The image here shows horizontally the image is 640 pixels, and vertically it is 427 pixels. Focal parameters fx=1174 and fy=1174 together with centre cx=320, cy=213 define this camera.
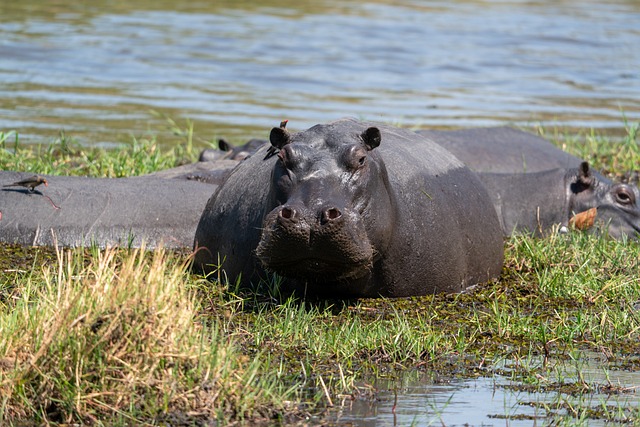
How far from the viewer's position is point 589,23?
83.9ft

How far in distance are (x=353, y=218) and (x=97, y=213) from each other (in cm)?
293

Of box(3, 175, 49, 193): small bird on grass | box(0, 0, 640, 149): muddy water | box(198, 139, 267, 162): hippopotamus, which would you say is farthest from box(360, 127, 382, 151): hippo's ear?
box(0, 0, 640, 149): muddy water

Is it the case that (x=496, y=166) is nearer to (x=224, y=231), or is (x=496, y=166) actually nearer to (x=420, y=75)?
(x=224, y=231)

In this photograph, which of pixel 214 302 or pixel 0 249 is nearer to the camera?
pixel 214 302

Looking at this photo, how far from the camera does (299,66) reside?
19094mm

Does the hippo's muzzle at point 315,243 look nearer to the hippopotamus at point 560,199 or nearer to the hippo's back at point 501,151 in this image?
the hippopotamus at point 560,199

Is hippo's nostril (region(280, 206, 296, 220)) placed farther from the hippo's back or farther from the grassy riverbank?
the hippo's back

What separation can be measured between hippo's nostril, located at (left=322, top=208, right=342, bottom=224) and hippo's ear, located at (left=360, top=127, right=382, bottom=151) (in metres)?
0.78

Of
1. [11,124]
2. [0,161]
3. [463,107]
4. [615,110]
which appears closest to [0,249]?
[0,161]

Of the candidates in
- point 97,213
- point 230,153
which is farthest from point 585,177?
point 97,213

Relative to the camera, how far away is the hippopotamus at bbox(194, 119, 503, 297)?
5.91 meters

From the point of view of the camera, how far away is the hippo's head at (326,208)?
5789mm

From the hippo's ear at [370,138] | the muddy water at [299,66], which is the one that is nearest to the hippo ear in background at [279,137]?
the hippo's ear at [370,138]

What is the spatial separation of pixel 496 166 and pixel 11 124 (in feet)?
19.2
